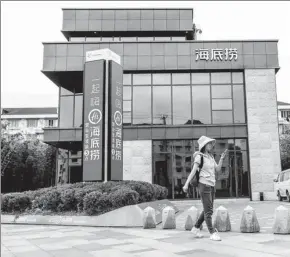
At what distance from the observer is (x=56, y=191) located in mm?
11375

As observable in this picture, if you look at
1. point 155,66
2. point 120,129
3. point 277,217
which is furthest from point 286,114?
point 277,217

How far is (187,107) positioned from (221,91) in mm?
2290

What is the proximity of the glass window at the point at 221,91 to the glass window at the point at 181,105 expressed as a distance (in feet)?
5.09

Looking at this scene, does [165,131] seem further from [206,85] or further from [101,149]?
[101,149]

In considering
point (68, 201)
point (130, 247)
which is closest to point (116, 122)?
point (68, 201)

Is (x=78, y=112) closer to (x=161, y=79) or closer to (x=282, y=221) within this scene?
(x=161, y=79)

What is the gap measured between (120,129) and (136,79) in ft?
31.9

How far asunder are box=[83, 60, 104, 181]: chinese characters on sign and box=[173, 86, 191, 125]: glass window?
9538 millimetres

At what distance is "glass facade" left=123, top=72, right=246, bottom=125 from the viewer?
2230 cm

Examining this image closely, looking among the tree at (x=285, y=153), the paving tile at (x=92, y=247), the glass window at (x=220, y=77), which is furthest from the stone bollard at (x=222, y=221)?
the tree at (x=285, y=153)

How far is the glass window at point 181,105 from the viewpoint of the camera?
22.3 meters

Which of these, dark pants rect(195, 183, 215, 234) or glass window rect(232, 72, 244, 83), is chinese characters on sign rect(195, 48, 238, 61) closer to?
glass window rect(232, 72, 244, 83)

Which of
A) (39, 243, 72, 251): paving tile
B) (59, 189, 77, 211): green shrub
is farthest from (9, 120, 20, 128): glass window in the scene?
(39, 243, 72, 251): paving tile

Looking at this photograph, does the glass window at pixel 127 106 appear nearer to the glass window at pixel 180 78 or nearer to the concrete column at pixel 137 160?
the concrete column at pixel 137 160
